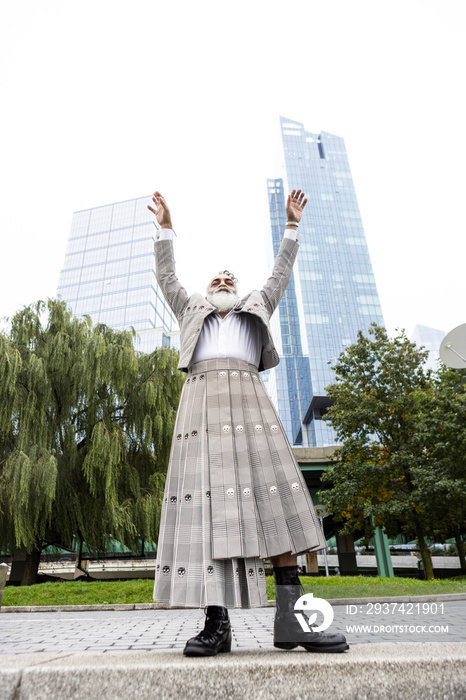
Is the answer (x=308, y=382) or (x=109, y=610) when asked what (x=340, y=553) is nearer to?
(x=109, y=610)

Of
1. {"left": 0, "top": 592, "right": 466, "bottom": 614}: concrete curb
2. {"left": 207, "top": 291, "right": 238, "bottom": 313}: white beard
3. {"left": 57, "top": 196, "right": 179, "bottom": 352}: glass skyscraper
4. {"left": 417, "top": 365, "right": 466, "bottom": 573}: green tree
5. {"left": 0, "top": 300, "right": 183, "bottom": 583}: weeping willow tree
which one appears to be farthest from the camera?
{"left": 57, "top": 196, "right": 179, "bottom": 352}: glass skyscraper

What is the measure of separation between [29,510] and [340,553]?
19.9m

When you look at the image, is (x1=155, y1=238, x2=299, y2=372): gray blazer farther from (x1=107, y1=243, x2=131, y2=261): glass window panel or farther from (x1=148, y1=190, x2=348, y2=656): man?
(x1=107, y1=243, x2=131, y2=261): glass window panel

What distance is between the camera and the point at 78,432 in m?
11.8

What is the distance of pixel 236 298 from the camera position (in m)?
2.91

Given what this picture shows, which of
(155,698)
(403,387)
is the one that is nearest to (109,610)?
(155,698)

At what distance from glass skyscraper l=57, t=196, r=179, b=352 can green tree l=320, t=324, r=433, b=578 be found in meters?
82.1

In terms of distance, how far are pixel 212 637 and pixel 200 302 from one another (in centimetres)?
170

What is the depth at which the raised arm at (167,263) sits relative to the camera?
293cm

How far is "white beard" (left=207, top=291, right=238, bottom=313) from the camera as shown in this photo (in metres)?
2.84

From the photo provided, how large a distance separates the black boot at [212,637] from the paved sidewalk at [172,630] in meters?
0.86

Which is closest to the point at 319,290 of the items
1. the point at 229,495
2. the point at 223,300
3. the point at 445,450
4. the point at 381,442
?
the point at 381,442

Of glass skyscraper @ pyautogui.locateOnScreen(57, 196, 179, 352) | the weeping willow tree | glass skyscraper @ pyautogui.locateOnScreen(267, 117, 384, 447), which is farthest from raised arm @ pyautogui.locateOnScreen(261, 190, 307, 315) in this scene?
glass skyscraper @ pyautogui.locateOnScreen(57, 196, 179, 352)

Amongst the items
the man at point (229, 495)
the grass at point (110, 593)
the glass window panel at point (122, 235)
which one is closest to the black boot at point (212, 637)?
the man at point (229, 495)
